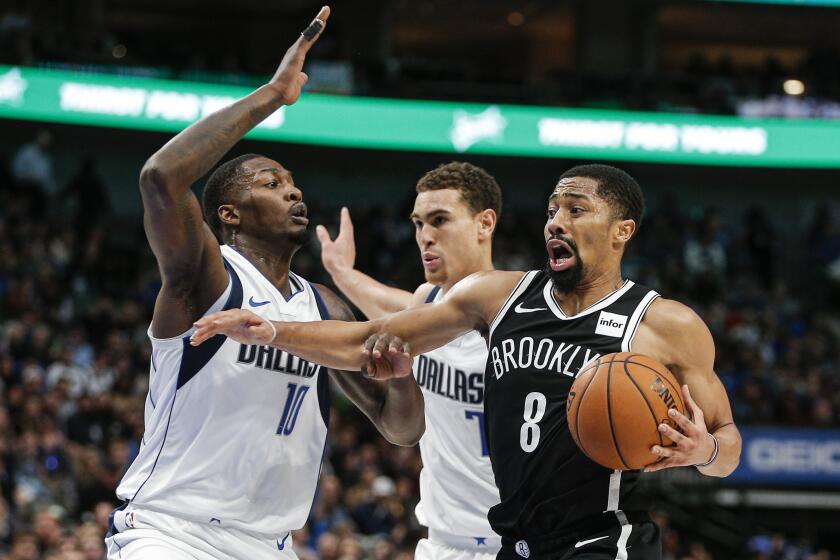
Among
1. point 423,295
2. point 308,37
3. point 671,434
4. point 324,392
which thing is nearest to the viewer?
point 671,434

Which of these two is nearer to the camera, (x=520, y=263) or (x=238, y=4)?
(x=520, y=263)

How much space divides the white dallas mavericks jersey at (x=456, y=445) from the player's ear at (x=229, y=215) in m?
1.43

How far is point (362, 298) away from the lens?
7035 mm

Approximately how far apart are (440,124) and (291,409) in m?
16.9

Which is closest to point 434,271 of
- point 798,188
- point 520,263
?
point 520,263

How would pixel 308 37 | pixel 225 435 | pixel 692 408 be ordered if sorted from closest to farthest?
→ pixel 692 408 → pixel 225 435 → pixel 308 37

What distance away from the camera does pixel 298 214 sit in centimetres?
559

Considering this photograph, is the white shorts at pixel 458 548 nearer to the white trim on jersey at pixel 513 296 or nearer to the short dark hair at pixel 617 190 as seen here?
the white trim on jersey at pixel 513 296

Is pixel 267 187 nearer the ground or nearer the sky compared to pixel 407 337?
nearer the sky

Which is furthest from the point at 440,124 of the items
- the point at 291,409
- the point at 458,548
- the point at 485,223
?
the point at 291,409

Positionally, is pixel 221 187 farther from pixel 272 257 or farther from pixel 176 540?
pixel 176 540

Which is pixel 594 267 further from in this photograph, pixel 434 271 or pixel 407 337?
pixel 434 271

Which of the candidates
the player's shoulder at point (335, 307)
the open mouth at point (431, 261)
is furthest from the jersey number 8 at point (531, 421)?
the open mouth at point (431, 261)

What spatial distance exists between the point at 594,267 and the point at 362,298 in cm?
236
